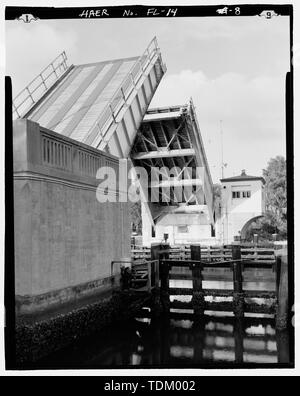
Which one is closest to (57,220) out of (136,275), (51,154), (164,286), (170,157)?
(51,154)

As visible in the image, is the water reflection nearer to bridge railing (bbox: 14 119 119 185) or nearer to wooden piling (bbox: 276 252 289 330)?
wooden piling (bbox: 276 252 289 330)

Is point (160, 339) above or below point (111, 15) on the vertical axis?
below

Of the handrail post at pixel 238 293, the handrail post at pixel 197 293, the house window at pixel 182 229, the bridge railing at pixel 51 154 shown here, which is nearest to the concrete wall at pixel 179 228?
the house window at pixel 182 229

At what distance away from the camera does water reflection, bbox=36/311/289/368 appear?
22.7 ft

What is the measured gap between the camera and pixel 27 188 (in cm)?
579

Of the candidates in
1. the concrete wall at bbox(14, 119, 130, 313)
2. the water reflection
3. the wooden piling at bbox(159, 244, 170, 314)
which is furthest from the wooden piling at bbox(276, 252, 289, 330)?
the concrete wall at bbox(14, 119, 130, 313)

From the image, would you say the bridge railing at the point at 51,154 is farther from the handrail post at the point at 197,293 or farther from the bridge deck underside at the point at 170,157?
the bridge deck underside at the point at 170,157

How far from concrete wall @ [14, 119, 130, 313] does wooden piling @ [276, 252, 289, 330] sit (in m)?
3.43

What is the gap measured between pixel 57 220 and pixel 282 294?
4.69 meters

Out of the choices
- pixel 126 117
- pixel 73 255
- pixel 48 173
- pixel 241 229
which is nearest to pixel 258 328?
pixel 73 255

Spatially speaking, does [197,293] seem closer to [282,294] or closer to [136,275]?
[136,275]

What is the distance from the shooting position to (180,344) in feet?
26.2
